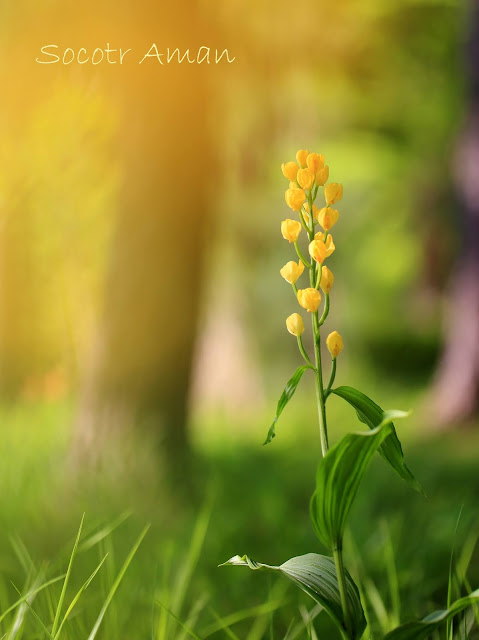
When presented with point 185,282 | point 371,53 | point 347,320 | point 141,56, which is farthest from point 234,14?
point 347,320

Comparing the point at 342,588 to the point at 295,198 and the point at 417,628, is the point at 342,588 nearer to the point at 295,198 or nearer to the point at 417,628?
the point at 417,628

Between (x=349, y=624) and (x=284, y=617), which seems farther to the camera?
(x=284, y=617)

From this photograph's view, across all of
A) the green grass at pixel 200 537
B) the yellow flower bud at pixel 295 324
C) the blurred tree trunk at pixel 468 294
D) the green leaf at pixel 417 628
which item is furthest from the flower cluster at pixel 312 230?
the blurred tree trunk at pixel 468 294

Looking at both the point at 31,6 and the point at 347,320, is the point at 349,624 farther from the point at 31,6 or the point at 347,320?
the point at 347,320

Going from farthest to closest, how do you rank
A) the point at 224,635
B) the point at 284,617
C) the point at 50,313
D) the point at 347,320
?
the point at 347,320
the point at 50,313
the point at 284,617
the point at 224,635

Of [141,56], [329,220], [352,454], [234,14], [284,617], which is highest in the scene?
[234,14]

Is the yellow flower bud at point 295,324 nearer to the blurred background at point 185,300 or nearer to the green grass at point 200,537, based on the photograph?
the green grass at point 200,537

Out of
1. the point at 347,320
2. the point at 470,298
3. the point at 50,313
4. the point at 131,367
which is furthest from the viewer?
the point at 347,320

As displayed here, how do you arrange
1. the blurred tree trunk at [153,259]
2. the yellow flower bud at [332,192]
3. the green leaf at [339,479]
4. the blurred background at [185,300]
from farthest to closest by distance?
the blurred tree trunk at [153,259] → the blurred background at [185,300] → the yellow flower bud at [332,192] → the green leaf at [339,479]
